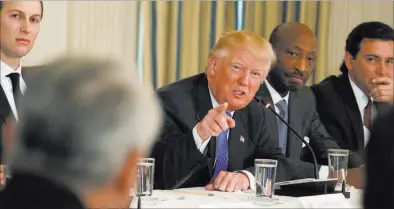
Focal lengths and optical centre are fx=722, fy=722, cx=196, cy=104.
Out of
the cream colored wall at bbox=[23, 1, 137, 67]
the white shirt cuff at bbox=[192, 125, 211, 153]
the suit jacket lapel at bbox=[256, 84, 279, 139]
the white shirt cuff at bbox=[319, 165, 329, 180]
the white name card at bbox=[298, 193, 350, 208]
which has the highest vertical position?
the cream colored wall at bbox=[23, 1, 137, 67]

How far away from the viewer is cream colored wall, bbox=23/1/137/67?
14.3ft

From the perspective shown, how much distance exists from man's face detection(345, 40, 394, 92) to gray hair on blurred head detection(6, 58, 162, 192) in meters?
4.12

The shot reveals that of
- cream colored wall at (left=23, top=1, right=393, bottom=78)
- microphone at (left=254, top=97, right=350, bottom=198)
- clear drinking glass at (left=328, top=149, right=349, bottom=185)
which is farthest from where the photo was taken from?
cream colored wall at (left=23, top=1, right=393, bottom=78)

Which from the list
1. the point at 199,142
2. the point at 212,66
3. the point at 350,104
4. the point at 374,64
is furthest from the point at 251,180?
the point at 374,64

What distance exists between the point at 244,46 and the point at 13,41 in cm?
127

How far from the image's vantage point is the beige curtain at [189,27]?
4.96 metres

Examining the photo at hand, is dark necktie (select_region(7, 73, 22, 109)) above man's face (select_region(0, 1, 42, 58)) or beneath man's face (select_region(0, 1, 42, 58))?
beneath

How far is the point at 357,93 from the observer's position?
16.7ft

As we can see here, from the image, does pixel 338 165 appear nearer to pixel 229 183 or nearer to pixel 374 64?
pixel 229 183

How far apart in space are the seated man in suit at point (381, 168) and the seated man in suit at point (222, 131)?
8.50 feet

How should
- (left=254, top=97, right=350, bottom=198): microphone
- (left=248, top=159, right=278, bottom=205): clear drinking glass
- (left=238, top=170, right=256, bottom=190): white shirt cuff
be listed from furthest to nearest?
(left=238, top=170, right=256, bottom=190): white shirt cuff < (left=254, top=97, right=350, bottom=198): microphone < (left=248, top=159, right=278, bottom=205): clear drinking glass

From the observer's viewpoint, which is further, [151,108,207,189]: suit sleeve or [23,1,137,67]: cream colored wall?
[23,1,137,67]: cream colored wall

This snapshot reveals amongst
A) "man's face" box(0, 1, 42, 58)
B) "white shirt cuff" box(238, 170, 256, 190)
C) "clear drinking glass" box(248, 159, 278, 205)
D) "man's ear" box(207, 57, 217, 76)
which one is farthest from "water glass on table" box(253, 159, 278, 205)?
"man's face" box(0, 1, 42, 58)

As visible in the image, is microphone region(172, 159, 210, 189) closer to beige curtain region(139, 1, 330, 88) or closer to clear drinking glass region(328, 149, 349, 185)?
clear drinking glass region(328, 149, 349, 185)
